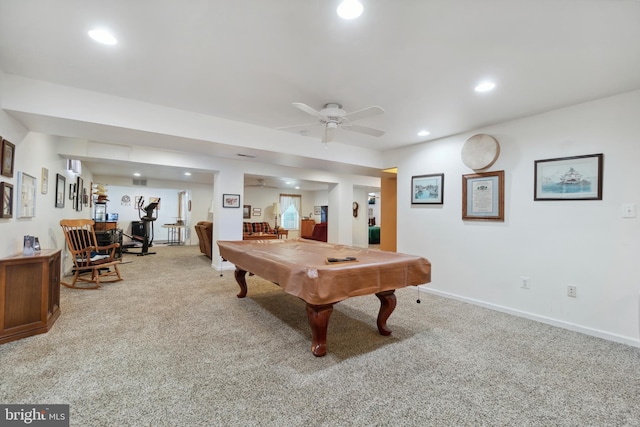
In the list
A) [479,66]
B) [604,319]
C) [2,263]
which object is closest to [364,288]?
[479,66]

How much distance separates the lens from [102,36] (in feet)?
6.03

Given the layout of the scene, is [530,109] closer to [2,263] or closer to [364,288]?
[364,288]

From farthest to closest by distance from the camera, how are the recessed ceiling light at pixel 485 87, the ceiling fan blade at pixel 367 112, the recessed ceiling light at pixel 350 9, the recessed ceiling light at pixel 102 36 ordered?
the recessed ceiling light at pixel 485 87
the ceiling fan blade at pixel 367 112
the recessed ceiling light at pixel 102 36
the recessed ceiling light at pixel 350 9

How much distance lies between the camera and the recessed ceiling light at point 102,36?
5.87 ft

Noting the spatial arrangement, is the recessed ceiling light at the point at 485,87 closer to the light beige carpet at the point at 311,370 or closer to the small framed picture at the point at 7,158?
the light beige carpet at the point at 311,370

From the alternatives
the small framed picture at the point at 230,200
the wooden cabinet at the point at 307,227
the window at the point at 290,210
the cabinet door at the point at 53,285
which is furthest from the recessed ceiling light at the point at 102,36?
the window at the point at 290,210

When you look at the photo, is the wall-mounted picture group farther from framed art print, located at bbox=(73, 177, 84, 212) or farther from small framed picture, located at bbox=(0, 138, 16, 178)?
framed art print, located at bbox=(73, 177, 84, 212)

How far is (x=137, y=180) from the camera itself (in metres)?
9.03

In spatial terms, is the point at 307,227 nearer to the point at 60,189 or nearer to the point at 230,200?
the point at 230,200

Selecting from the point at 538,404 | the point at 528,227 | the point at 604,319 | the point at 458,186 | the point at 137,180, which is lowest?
the point at 538,404

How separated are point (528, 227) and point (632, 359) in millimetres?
1360

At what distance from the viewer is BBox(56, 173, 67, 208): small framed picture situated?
13.5 feet

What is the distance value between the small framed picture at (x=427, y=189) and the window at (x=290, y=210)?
7.40m

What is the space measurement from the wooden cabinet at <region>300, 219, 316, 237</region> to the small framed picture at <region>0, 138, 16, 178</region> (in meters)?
8.47
